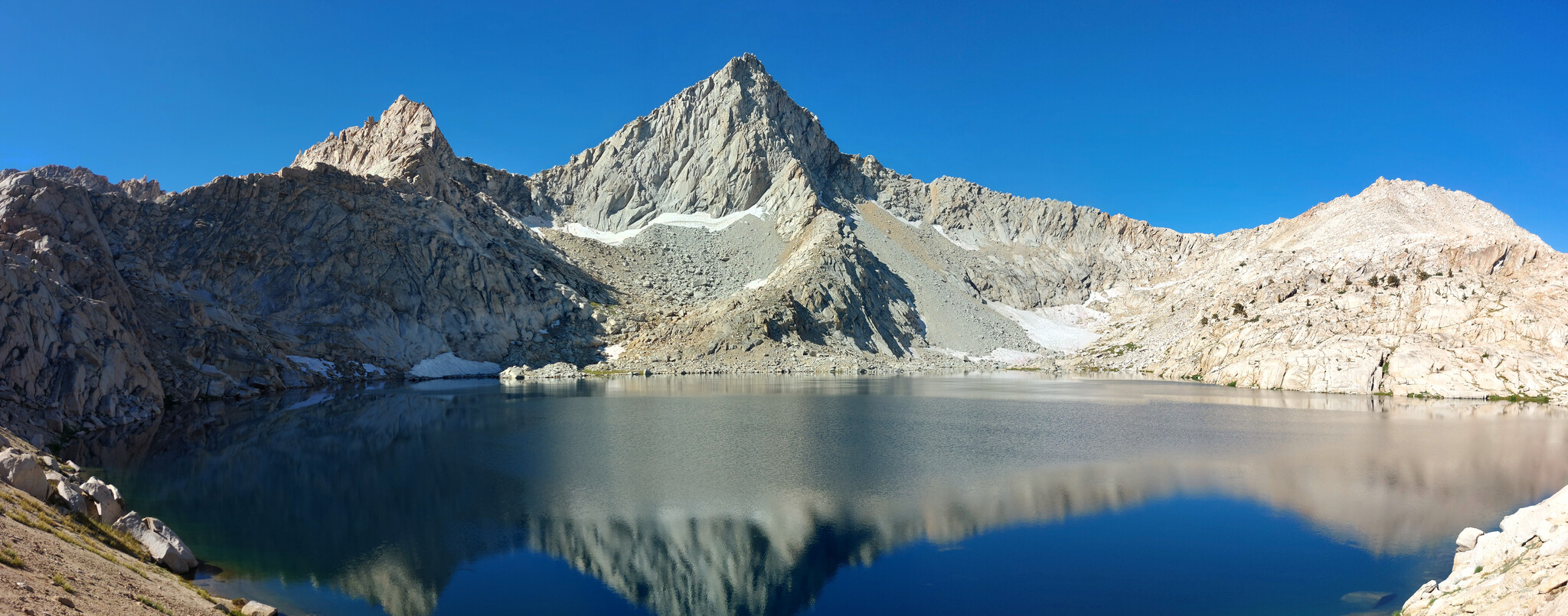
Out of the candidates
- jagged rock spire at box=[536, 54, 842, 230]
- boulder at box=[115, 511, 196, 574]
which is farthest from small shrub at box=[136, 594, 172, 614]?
jagged rock spire at box=[536, 54, 842, 230]

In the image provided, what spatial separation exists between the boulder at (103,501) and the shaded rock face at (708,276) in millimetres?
22945

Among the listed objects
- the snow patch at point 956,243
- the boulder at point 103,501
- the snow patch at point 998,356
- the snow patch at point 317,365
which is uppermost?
the snow patch at point 956,243

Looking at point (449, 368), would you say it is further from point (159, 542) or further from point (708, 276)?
point (159, 542)

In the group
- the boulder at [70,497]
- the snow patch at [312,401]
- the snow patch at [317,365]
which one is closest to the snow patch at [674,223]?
the snow patch at [317,365]

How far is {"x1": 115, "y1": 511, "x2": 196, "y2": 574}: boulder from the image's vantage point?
17.9 meters

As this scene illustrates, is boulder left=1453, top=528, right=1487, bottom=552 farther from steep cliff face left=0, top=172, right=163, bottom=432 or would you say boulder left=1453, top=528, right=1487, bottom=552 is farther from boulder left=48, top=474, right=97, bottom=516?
steep cliff face left=0, top=172, right=163, bottom=432

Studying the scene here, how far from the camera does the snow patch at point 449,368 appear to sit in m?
94.7

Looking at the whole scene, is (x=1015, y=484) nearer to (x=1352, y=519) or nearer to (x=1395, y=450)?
(x=1352, y=519)

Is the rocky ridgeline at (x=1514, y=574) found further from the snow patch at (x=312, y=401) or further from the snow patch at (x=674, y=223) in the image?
the snow patch at (x=674, y=223)

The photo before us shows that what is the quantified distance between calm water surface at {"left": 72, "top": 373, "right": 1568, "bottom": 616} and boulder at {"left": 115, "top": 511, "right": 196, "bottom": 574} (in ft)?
2.27

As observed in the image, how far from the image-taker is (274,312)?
293 ft

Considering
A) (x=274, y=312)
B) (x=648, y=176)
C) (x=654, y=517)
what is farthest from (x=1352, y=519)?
(x=648, y=176)

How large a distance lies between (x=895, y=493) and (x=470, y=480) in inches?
650

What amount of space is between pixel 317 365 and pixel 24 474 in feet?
241
